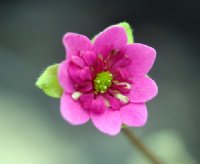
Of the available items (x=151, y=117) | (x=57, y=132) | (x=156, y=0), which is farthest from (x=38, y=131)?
(x=156, y=0)

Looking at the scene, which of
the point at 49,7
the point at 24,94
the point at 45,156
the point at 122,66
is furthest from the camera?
the point at 49,7

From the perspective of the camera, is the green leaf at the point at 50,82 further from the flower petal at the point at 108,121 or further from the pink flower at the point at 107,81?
the flower petal at the point at 108,121

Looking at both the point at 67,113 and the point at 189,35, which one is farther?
the point at 189,35

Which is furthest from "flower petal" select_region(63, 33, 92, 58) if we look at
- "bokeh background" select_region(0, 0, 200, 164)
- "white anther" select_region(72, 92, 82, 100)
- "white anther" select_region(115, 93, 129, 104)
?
"bokeh background" select_region(0, 0, 200, 164)

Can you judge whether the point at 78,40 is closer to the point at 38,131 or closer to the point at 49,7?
the point at 38,131

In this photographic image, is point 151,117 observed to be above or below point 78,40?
below

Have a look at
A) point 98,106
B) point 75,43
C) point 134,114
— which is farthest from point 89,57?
point 134,114

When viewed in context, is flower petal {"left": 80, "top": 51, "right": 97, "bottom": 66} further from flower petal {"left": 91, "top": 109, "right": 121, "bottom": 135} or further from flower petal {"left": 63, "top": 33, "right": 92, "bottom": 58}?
flower petal {"left": 91, "top": 109, "right": 121, "bottom": 135}
